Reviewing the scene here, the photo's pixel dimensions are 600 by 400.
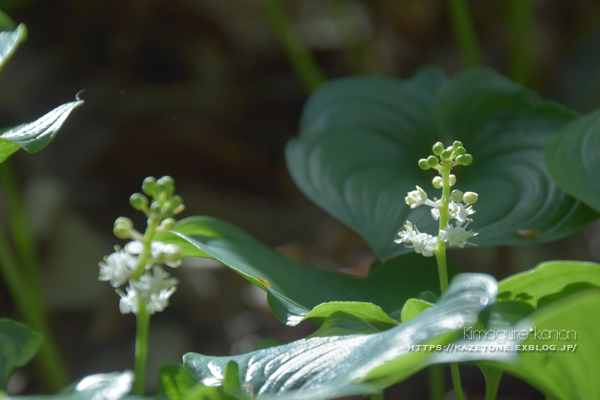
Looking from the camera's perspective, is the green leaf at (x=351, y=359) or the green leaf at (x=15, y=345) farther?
the green leaf at (x=15, y=345)

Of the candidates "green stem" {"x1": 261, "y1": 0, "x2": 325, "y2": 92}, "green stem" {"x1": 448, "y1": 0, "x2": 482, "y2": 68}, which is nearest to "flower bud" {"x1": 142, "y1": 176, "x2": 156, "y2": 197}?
"green stem" {"x1": 448, "y1": 0, "x2": 482, "y2": 68}

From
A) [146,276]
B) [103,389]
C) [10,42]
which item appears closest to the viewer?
[103,389]

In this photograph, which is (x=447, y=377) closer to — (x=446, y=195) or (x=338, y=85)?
(x=338, y=85)

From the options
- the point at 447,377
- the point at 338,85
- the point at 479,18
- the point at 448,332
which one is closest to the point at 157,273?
the point at 448,332

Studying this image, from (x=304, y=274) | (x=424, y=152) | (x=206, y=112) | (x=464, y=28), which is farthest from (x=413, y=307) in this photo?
(x=206, y=112)

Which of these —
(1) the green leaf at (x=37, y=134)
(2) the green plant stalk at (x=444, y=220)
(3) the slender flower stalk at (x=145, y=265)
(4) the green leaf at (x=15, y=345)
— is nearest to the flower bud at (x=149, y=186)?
(3) the slender flower stalk at (x=145, y=265)

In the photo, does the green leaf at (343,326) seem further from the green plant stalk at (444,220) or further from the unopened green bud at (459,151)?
the unopened green bud at (459,151)

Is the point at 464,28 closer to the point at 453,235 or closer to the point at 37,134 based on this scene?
A: the point at 453,235
